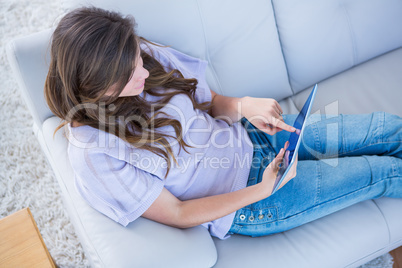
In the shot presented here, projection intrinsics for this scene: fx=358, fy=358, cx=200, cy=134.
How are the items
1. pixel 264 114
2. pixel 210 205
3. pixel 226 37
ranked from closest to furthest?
pixel 210 205, pixel 264 114, pixel 226 37

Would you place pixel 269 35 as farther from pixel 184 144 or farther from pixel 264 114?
pixel 184 144

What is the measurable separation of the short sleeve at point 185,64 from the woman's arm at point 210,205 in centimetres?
32

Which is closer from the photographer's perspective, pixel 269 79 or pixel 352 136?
pixel 352 136

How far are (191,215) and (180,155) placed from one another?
0.16 metres

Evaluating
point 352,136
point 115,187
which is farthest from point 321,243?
point 115,187

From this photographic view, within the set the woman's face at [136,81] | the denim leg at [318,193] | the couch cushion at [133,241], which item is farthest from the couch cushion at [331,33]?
the couch cushion at [133,241]

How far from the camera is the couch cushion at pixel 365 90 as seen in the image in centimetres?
123

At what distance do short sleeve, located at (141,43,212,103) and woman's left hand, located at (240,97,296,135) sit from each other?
12cm

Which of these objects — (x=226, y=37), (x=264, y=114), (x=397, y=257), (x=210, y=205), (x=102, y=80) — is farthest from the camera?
(x=397, y=257)

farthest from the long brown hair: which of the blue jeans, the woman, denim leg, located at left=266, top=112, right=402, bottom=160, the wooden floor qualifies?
the wooden floor

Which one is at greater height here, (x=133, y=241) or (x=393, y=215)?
(x=393, y=215)

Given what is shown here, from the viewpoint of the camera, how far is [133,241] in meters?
0.81

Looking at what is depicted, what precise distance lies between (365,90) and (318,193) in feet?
1.69

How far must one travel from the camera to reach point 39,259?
0.90m
